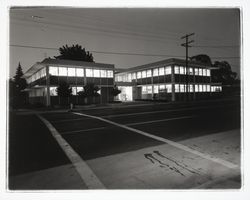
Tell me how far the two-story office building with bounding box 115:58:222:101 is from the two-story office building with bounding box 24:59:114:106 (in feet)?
21.0

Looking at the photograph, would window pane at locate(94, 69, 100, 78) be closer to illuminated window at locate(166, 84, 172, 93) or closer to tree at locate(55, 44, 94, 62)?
illuminated window at locate(166, 84, 172, 93)

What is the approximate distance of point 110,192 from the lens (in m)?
2.60

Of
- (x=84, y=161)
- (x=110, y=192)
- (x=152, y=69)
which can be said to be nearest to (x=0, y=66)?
(x=110, y=192)

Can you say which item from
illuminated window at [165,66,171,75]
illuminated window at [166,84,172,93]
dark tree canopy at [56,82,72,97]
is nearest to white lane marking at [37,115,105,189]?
dark tree canopy at [56,82,72,97]

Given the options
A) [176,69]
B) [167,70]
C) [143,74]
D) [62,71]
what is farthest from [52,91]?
[176,69]

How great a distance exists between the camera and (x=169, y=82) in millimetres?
29859

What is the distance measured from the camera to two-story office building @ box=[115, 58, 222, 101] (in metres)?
29.8

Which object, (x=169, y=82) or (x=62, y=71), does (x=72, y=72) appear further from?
(x=169, y=82)

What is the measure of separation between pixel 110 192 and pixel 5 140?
5.58 feet

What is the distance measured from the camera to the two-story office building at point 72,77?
23938 millimetres

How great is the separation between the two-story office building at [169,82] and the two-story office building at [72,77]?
21.0ft

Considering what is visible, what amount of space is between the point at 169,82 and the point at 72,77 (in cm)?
1555

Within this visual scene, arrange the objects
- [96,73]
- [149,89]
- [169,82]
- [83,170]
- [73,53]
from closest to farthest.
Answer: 1. [83,170]
2. [96,73]
3. [169,82]
4. [149,89]
5. [73,53]
